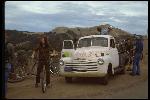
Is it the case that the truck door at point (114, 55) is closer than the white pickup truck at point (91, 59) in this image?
No

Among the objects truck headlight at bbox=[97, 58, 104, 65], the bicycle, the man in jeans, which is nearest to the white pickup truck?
truck headlight at bbox=[97, 58, 104, 65]

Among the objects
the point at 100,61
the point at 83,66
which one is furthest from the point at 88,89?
the point at 100,61

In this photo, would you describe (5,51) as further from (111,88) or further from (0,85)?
(111,88)

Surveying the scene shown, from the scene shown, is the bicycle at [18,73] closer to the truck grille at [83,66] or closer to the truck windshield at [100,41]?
the truck grille at [83,66]

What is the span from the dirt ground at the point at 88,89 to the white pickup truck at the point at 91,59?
0.47 meters

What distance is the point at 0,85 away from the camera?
11.8 metres

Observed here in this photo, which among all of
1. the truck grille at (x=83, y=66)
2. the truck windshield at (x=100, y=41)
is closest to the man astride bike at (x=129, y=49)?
the truck windshield at (x=100, y=41)

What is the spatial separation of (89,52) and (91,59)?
1.56ft

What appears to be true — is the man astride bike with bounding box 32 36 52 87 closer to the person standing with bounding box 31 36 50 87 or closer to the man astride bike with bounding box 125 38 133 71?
the person standing with bounding box 31 36 50 87

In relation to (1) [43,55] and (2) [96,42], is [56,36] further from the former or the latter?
(1) [43,55]

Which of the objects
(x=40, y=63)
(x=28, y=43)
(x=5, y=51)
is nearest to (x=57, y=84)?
(x=40, y=63)

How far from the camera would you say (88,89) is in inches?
531

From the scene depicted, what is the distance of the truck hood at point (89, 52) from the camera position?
46.9 ft

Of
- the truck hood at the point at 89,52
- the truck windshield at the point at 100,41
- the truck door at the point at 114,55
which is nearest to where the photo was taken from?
the truck hood at the point at 89,52
